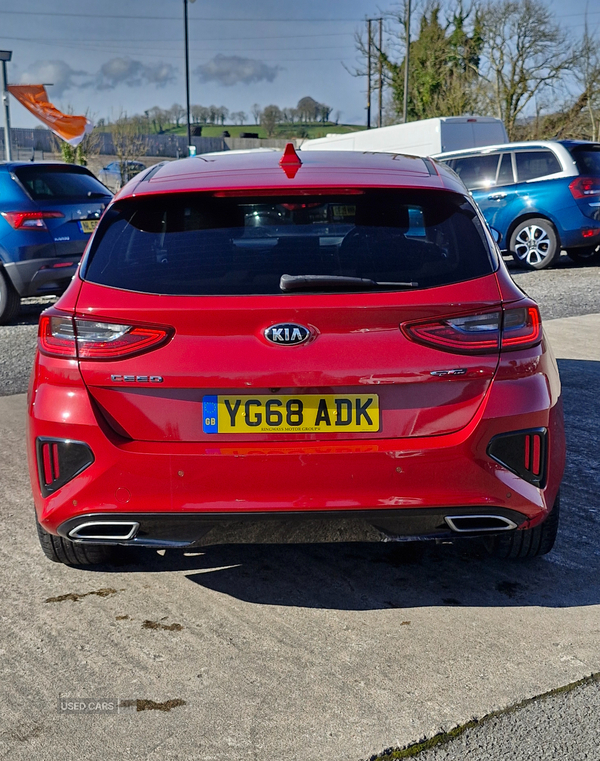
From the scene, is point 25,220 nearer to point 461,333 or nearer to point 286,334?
point 286,334

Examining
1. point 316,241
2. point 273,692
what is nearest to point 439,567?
point 273,692

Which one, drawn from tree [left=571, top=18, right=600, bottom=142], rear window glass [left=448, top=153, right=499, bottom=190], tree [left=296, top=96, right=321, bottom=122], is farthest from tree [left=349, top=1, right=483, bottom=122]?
tree [left=296, top=96, right=321, bottom=122]

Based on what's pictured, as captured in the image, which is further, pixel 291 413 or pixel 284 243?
pixel 284 243

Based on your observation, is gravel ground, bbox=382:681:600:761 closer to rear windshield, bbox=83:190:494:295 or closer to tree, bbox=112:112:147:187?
rear windshield, bbox=83:190:494:295

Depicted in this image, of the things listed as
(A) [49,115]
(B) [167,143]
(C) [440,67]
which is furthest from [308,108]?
(A) [49,115]

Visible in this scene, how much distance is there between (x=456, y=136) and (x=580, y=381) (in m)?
14.9

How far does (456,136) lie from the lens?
20453 millimetres

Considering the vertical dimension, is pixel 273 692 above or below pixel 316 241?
below

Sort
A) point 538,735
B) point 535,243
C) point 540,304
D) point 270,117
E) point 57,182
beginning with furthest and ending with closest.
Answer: point 270,117 → point 535,243 → point 540,304 → point 57,182 → point 538,735

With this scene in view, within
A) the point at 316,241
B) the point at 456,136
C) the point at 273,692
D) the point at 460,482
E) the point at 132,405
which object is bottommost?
the point at 273,692

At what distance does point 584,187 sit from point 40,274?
26.3 feet

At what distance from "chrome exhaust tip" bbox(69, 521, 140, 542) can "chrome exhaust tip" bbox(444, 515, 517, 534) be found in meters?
1.04

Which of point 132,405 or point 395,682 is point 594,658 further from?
point 132,405

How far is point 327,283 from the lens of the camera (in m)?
2.90
